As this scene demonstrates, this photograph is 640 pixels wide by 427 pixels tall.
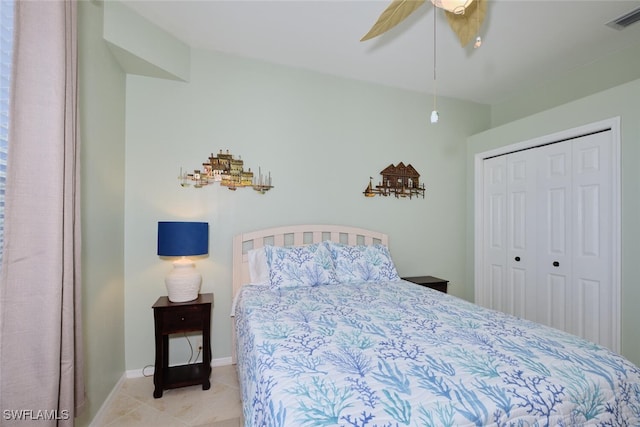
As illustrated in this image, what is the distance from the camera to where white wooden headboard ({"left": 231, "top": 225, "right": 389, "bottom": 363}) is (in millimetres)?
2596

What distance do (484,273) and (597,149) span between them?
63.3 inches

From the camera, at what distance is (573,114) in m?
2.53

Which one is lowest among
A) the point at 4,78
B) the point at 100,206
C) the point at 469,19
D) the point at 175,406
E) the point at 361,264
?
the point at 175,406

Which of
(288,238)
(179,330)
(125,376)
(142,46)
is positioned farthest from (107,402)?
(142,46)

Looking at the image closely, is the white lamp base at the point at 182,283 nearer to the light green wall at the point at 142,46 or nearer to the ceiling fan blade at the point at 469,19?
the light green wall at the point at 142,46

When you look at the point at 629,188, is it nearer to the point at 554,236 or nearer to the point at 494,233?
the point at 554,236

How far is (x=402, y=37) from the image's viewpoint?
2408 millimetres

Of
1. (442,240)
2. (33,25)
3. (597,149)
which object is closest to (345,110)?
(442,240)

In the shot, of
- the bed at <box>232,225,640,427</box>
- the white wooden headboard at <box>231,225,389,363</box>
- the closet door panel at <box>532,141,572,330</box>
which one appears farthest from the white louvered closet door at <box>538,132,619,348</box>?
the white wooden headboard at <box>231,225,389,363</box>

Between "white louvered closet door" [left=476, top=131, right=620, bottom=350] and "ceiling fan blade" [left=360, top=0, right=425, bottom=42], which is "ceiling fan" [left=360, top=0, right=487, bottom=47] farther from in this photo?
"white louvered closet door" [left=476, top=131, right=620, bottom=350]

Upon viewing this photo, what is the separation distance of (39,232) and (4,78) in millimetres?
598

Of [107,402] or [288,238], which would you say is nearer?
[107,402]

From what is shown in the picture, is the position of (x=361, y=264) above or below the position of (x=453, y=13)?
below

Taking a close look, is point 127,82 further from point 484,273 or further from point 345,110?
point 484,273
